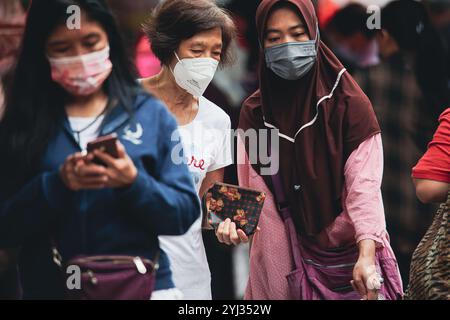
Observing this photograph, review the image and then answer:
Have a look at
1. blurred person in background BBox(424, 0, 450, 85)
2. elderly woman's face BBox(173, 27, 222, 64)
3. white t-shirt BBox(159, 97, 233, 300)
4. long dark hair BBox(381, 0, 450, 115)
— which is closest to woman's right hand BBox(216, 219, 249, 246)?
white t-shirt BBox(159, 97, 233, 300)

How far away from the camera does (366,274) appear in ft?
15.2

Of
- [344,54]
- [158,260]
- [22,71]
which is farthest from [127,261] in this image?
[344,54]

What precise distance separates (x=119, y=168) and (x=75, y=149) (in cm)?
28

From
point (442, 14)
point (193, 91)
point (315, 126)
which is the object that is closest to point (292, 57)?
point (315, 126)

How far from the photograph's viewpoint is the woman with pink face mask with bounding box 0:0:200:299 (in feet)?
13.7

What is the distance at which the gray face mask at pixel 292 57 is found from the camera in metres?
4.80

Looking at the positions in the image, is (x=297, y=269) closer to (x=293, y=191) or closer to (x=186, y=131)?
(x=293, y=191)

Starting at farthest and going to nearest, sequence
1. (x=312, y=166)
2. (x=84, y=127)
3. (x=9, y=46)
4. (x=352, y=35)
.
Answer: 1. (x=352, y=35)
2. (x=9, y=46)
3. (x=312, y=166)
4. (x=84, y=127)

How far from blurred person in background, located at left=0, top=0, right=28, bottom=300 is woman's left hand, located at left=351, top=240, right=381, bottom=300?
1467 mm

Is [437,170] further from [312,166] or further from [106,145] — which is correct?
[106,145]

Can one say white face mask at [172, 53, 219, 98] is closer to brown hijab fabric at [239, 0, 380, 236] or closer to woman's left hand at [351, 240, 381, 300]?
brown hijab fabric at [239, 0, 380, 236]

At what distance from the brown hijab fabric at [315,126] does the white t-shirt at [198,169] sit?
0.22 meters
